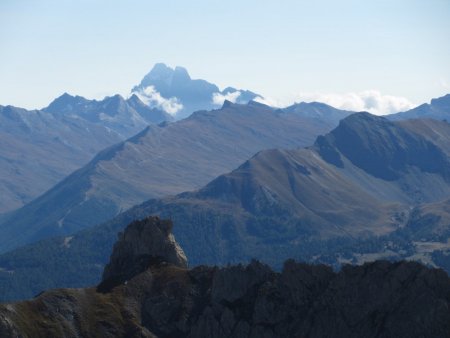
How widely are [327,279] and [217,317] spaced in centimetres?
2397

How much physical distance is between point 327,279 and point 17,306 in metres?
60.6

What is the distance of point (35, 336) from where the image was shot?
192375 millimetres

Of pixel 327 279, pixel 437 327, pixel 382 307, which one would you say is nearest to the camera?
pixel 437 327

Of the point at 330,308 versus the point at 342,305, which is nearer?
the point at 342,305

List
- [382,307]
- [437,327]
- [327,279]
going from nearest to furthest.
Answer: [437,327], [382,307], [327,279]

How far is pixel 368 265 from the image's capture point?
184 metres

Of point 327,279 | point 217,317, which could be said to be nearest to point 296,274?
point 327,279

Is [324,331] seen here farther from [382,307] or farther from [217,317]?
[217,317]

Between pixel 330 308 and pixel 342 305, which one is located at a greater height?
pixel 342 305

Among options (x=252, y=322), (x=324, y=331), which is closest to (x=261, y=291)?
(x=252, y=322)

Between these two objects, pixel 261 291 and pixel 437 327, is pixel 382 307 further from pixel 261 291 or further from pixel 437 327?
pixel 261 291

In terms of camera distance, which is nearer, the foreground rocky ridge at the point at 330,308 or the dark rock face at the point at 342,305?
the dark rock face at the point at 342,305

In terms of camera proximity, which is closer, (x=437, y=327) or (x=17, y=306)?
(x=437, y=327)

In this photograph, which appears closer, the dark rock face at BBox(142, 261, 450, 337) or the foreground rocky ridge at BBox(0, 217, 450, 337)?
the dark rock face at BBox(142, 261, 450, 337)
